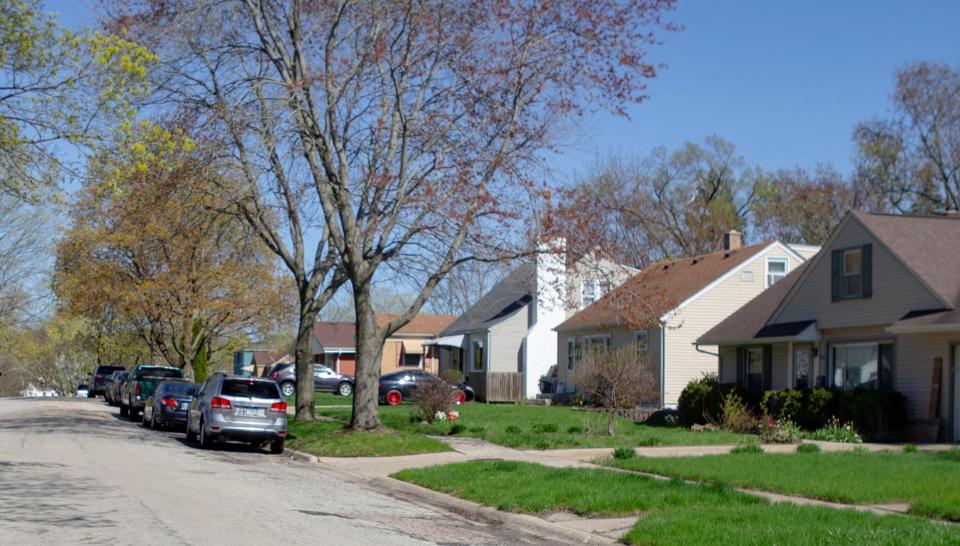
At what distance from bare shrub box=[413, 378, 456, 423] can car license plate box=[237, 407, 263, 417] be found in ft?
21.4

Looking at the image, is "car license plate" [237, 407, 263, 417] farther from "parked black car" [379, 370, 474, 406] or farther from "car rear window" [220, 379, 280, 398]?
"parked black car" [379, 370, 474, 406]

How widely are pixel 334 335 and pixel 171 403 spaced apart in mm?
46576

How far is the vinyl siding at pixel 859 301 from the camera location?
83.4 feet

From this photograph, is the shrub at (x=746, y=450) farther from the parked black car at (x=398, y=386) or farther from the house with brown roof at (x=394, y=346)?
the house with brown roof at (x=394, y=346)

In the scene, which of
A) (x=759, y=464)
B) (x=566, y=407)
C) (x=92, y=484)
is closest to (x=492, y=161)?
(x=759, y=464)

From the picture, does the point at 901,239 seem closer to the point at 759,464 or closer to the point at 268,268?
the point at 759,464

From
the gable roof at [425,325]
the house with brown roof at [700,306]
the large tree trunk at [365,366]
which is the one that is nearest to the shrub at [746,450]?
the large tree trunk at [365,366]

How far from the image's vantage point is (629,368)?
26.6m

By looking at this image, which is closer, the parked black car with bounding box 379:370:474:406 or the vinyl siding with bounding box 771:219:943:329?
the vinyl siding with bounding box 771:219:943:329

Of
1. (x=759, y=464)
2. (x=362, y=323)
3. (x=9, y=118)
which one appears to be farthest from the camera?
(x=362, y=323)

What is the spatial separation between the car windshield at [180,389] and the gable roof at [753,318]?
52.2 feet

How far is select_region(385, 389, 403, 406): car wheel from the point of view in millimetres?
44562

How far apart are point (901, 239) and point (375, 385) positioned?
1394cm

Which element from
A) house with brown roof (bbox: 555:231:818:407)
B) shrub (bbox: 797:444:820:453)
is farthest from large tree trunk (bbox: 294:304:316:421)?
shrub (bbox: 797:444:820:453)
